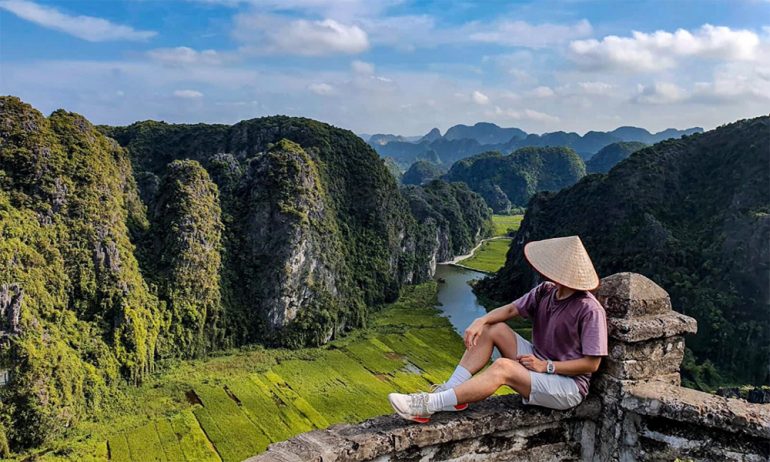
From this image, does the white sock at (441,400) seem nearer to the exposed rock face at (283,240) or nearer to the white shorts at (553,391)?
the white shorts at (553,391)

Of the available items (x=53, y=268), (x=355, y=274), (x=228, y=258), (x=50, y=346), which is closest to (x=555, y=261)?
(x=50, y=346)

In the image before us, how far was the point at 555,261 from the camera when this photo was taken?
150 inches

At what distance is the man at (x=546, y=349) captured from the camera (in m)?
3.43

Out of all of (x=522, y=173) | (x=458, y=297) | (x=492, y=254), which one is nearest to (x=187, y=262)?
(x=458, y=297)

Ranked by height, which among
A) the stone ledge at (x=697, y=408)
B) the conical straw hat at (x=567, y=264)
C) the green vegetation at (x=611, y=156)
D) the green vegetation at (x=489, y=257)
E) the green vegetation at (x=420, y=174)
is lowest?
the green vegetation at (x=489, y=257)

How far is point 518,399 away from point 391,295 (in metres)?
58.0

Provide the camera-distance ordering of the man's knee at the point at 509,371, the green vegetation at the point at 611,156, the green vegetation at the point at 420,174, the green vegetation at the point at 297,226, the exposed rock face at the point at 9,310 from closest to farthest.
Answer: the man's knee at the point at 509,371
the exposed rock face at the point at 9,310
the green vegetation at the point at 297,226
the green vegetation at the point at 611,156
the green vegetation at the point at 420,174

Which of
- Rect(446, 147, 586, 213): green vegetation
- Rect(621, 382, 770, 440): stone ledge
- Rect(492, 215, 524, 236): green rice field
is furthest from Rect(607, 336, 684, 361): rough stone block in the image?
Rect(446, 147, 586, 213): green vegetation

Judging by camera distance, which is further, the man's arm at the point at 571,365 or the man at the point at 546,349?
the man's arm at the point at 571,365

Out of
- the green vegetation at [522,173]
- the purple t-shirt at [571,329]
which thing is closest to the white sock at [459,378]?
the purple t-shirt at [571,329]

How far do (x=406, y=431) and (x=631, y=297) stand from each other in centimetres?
192

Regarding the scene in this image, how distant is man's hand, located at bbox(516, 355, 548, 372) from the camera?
357cm

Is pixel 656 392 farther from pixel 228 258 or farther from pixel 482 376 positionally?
pixel 228 258

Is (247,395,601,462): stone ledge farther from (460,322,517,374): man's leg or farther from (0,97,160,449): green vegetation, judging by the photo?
(0,97,160,449): green vegetation
